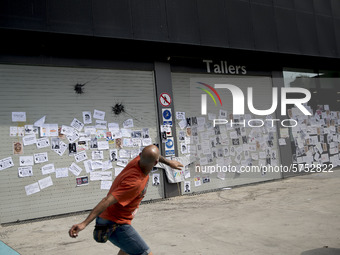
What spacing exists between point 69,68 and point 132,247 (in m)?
6.40

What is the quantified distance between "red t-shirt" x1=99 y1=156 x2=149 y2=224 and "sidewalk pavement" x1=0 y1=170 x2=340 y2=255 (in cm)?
195

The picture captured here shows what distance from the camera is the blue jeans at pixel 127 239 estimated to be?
10.4ft

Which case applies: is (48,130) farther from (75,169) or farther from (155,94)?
(155,94)

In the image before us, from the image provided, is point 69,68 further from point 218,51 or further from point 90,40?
point 218,51

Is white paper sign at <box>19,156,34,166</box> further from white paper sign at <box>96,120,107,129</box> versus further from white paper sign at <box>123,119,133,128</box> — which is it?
white paper sign at <box>123,119,133,128</box>

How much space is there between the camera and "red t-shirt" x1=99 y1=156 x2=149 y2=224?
120 inches

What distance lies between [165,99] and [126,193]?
6813mm

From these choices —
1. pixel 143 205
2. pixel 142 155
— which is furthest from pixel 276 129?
pixel 142 155

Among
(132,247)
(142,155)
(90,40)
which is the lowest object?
(132,247)

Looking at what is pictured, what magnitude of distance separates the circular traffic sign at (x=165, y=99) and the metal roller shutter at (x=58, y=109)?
397 millimetres

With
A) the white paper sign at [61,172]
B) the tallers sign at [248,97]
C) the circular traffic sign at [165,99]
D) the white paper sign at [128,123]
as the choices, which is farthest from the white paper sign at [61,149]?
the tallers sign at [248,97]

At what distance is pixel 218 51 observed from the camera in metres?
10.3

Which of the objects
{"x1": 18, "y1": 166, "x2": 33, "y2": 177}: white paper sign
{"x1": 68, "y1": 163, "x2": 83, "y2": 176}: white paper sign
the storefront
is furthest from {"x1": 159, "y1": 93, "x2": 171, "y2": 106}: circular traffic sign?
{"x1": 18, "y1": 166, "x2": 33, "y2": 177}: white paper sign

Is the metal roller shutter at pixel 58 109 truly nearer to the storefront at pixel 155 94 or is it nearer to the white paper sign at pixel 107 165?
the storefront at pixel 155 94
